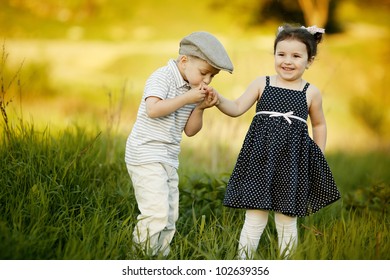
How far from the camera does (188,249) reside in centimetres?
308

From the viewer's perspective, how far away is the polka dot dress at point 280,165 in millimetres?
2891

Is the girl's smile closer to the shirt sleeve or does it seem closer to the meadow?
the shirt sleeve

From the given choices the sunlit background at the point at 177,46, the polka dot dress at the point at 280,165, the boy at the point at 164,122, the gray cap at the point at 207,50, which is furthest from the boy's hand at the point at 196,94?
the sunlit background at the point at 177,46

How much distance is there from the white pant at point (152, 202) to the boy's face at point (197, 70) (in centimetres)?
47

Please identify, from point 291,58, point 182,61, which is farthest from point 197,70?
point 291,58

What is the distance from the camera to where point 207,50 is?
9.00 ft

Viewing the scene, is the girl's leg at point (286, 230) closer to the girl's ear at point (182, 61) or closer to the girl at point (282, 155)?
the girl at point (282, 155)

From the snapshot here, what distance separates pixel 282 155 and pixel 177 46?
207 inches

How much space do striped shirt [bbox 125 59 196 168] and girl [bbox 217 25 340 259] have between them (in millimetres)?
259

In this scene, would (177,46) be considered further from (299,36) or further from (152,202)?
(152,202)

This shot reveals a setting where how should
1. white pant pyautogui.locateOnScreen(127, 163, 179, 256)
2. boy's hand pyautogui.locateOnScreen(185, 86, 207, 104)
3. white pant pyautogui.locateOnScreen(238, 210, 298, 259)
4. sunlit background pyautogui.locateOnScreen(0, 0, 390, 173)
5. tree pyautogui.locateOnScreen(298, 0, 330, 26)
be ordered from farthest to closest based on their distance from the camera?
1. tree pyautogui.locateOnScreen(298, 0, 330, 26)
2. sunlit background pyautogui.locateOnScreen(0, 0, 390, 173)
3. white pant pyautogui.locateOnScreen(238, 210, 298, 259)
4. white pant pyautogui.locateOnScreen(127, 163, 179, 256)
5. boy's hand pyautogui.locateOnScreen(185, 86, 207, 104)

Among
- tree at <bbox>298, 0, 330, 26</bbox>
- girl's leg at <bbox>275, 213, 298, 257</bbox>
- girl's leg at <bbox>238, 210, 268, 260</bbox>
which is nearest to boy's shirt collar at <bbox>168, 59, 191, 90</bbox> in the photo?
girl's leg at <bbox>238, 210, 268, 260</bbox>

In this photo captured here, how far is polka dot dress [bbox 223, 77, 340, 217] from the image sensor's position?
114 inches
